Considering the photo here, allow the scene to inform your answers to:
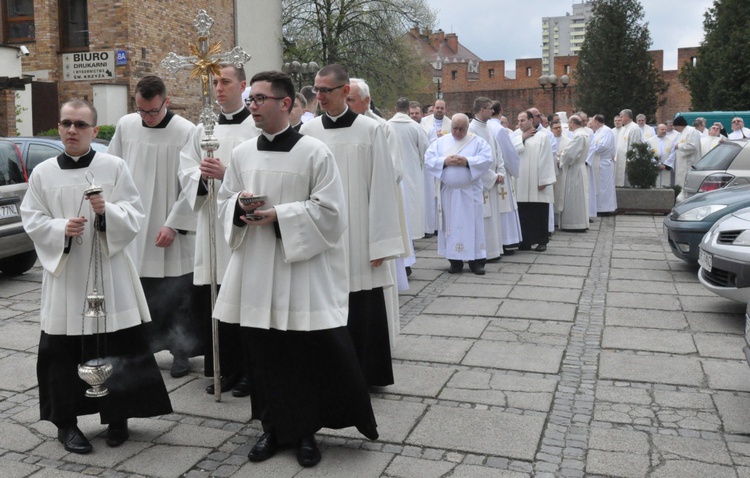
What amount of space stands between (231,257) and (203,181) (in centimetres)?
105

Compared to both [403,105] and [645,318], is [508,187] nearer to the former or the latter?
[403,105]

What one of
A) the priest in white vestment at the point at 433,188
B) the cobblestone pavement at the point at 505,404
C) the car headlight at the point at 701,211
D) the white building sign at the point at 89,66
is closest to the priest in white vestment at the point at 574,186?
the priest in white vestment at the point at 433,188

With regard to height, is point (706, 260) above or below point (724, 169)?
below

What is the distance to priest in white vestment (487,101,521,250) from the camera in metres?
11.4

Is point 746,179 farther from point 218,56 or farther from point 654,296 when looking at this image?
point 218,56

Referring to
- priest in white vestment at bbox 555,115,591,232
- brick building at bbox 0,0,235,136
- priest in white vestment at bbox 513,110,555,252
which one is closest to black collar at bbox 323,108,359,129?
priest in white vestment at bbox 513,110,555,252

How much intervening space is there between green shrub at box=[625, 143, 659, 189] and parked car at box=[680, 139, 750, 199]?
14.3ft

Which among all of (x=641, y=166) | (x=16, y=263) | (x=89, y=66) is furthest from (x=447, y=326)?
(x=89, y=66)

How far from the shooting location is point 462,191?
32.9ft

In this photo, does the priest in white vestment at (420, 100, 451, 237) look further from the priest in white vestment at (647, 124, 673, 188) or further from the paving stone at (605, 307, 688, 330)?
the priest in white vestment at (647, 124, 673, 188)

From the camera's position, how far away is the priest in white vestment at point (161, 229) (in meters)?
5.87

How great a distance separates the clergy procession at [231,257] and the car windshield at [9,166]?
13.9 ft

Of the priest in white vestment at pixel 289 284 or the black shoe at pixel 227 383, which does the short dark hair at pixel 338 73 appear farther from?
the black shoe at pixel 227 383

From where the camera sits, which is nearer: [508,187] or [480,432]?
[480,432]
